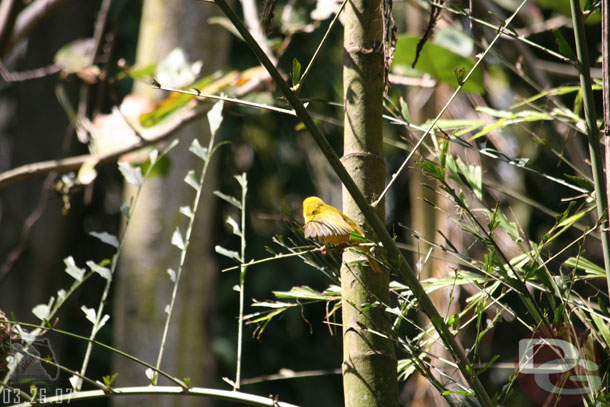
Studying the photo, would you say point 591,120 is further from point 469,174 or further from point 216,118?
point 216,118

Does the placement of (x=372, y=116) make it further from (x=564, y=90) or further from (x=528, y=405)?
(x=528, y=405)

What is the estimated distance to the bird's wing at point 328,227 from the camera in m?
0.52

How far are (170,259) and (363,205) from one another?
1389mm

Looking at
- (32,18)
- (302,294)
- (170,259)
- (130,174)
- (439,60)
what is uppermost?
(32,18)

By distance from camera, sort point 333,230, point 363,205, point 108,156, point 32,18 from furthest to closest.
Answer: point 32,18 < point 108,156 < point 333,230 < point 363,205

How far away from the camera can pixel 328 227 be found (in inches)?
20.7

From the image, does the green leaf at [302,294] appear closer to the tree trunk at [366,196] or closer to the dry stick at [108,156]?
the tree trunk at [366,196]

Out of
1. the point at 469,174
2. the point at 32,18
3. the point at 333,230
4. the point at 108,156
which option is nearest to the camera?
the point at 333,230

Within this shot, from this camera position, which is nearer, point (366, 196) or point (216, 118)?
point (366, 196)

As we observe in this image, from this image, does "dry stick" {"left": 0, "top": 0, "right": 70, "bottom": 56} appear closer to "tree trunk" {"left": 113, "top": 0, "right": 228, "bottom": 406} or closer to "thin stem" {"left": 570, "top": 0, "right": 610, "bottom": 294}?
"tree trunk" {"left": 113, "top": 0, "right": 228, "bottom": 406}

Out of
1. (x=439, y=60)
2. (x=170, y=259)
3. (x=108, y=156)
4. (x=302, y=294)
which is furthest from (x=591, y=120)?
(x=170, y=259)

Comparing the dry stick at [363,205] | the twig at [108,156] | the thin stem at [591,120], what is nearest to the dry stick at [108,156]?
the twig at [108,156]

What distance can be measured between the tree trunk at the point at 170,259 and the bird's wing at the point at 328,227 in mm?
1190

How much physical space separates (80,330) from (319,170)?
146 cm
